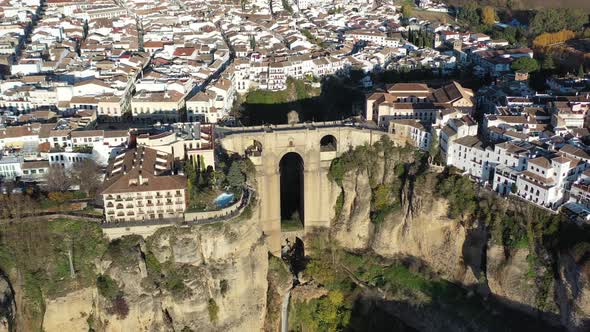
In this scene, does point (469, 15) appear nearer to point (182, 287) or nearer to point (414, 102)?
point (414, 102)

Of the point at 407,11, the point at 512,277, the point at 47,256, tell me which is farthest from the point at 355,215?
the point at 407,11

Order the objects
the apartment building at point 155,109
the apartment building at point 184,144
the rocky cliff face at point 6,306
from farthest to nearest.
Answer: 1. the apartment building at point 155,109
2. the apartment building at point 184,144
3. the rocky cliff face at point 6,306

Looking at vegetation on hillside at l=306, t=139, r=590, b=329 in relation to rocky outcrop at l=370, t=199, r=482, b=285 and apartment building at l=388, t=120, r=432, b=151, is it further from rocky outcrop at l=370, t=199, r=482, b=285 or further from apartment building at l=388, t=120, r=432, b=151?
apartment building at l=388, t=120, r=432, b=151

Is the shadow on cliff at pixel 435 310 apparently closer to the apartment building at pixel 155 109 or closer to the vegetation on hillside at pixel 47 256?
the vegetation on hillside at pixel 47 256

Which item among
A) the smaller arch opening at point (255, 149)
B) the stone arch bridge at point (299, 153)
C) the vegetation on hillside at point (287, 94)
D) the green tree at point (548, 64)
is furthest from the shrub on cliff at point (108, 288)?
the green tree at point (548, 64)

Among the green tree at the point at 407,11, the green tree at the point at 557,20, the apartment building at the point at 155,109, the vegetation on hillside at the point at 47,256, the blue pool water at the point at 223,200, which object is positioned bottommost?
the vegetation on hillside at the point at 47,256

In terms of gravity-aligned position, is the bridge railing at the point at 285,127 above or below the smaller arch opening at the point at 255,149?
above

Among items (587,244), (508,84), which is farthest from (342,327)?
(508,84)

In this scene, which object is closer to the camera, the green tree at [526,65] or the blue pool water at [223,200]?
the blue pool water at [223,200]
